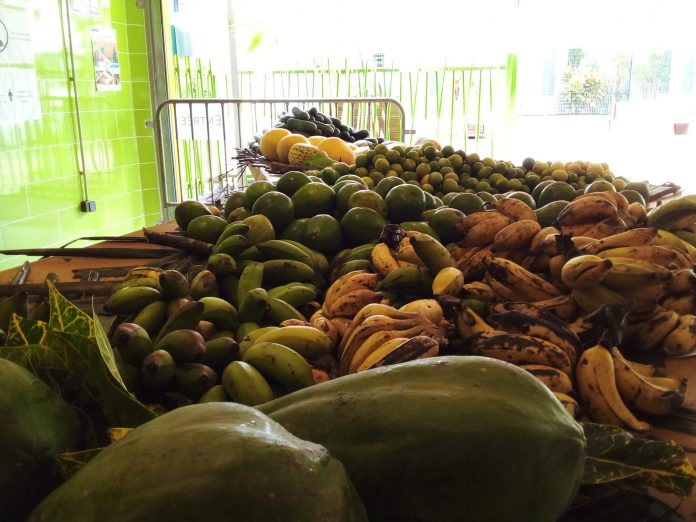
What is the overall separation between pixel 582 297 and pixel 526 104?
6.91 m

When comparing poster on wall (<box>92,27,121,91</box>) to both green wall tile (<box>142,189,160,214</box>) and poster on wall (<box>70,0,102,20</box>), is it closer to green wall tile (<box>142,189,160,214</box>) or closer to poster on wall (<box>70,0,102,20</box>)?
poster on wall (<box>70,0,102,20</box>)

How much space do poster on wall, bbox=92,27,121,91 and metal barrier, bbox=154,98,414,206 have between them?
1.60ft

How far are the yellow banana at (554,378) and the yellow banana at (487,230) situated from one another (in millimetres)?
509

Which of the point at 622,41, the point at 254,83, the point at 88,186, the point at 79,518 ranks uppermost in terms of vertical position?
the point at 622,41

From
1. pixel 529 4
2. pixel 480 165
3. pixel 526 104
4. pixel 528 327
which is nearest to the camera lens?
pixel 528 327

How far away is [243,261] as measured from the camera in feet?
4.75

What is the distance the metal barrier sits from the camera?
541 cm

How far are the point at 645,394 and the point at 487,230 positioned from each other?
1.79ft

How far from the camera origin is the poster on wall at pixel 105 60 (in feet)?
15.9

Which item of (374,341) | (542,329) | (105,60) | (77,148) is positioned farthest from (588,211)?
(105,60)

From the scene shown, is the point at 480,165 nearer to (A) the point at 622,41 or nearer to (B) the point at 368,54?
(B) the point at 368,54

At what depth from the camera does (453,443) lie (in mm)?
436

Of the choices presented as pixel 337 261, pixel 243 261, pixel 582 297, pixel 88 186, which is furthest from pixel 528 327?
pixel 88 186

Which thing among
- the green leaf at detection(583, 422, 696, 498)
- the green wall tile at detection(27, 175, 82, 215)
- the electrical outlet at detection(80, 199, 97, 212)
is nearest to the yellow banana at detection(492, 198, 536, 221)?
the green leaf at detection(583, 422, 696, 498)
